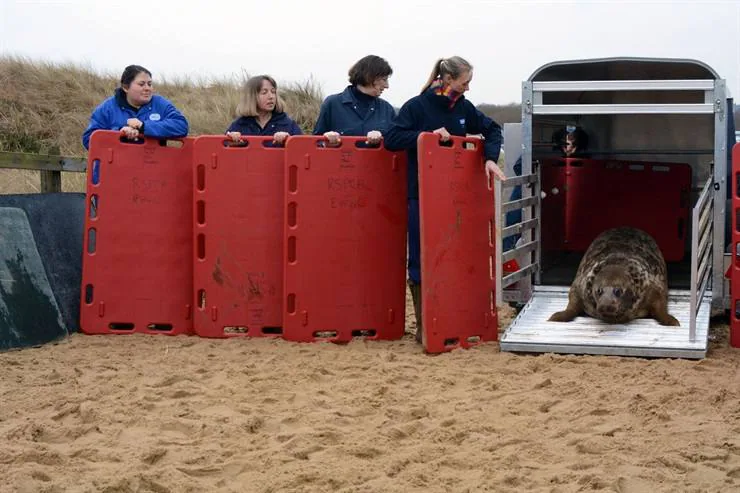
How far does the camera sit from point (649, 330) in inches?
308

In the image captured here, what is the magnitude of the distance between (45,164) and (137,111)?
1.32 metres

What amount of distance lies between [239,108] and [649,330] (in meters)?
4.06

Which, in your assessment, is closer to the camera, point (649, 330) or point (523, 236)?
point (649, 330)

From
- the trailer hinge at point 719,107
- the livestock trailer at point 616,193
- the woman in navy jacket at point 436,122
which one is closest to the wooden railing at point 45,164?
the woman in navy jacket at point 436,122

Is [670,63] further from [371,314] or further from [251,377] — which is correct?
[251,377]

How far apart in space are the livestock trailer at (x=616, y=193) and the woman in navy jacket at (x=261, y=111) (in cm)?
212

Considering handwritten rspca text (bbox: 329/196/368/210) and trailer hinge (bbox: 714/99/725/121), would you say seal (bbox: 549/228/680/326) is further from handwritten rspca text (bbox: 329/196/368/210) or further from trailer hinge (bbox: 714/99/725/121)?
handwritten rspca text (bbox: 329/196/368/210)

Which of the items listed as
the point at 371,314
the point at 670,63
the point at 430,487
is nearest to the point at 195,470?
the point at 430,487

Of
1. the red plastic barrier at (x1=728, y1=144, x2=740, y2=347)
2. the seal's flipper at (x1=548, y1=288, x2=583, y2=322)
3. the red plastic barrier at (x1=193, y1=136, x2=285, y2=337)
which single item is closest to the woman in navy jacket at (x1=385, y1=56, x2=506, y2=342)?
the red plastic barrier at (x1=193, y1=136, x2=285, y2=337)

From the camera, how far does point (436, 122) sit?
793cm

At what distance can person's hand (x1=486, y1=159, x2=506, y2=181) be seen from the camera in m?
7.62

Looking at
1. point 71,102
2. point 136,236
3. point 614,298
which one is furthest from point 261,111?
point 71,102

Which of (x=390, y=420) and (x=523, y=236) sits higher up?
(x=523, y=236)

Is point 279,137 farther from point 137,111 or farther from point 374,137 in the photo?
point 137,111
